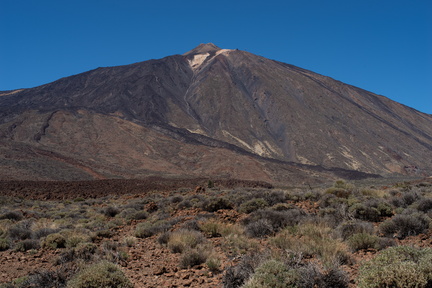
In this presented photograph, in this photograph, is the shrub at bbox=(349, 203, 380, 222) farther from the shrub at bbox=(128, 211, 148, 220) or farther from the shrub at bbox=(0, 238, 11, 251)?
the shrub at bbox=(0, 238, 11, 251)

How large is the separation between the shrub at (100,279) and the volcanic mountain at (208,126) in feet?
149

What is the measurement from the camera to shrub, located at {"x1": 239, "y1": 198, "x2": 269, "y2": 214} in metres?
12.4

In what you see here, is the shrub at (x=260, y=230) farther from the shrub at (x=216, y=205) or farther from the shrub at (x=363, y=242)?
the shrub at (x=216, y=205)

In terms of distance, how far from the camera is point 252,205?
1277cm

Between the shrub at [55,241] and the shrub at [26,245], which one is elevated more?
the shrub at [55,241]

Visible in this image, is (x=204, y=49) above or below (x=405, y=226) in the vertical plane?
above

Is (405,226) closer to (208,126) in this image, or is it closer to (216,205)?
(216,205)

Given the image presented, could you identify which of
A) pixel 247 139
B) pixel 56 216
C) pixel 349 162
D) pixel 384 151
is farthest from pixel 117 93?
pixel 56 216

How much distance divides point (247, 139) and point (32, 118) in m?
53.2

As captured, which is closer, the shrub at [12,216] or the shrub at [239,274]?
the shrub at [239,274]

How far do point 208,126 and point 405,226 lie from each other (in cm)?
9410

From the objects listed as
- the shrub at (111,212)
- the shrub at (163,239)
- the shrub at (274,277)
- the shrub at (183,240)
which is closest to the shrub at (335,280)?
the shrub at (274,277)

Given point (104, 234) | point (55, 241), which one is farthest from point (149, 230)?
point (55, 241)

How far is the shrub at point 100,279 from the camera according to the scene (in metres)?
5.45
